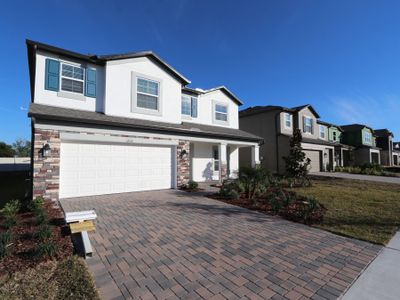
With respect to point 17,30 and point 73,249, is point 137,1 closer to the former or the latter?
point 17,30

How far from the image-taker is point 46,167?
8.12 m

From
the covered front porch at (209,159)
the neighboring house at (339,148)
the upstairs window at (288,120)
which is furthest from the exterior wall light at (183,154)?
the neighboring house at (339,148)

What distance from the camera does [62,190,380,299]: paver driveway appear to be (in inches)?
123

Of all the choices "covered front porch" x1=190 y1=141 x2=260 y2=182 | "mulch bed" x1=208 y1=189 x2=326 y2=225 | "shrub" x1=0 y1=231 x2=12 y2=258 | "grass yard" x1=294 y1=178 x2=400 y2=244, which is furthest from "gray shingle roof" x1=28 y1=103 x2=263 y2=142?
"grass yard" x1=294 y1=178 x2=400 y2=244

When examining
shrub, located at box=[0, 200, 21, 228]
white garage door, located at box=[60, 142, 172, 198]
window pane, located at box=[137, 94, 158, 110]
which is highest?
window pane, located at box=[137, 94, 158, 110]

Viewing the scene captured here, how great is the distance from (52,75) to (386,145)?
4908cm

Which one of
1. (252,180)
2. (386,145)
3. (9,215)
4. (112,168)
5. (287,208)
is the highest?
(386,145)

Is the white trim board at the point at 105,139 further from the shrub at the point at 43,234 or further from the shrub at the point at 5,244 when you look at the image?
the shrub at the point at 5,244

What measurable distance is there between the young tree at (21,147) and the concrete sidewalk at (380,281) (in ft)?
240

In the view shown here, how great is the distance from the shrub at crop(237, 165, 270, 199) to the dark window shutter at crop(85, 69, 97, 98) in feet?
26.5

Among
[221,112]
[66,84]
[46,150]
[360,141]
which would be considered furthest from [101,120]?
[360,141]

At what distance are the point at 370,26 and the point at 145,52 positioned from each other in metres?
11.0

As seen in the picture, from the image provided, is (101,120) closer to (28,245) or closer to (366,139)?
(28,245)

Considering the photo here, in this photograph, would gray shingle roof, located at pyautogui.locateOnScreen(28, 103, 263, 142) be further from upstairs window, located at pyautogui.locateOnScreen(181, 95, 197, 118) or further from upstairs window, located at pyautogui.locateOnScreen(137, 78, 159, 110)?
upstairs window, located at pyautogui.locateOnScreen(181, 95, 197, 118)
